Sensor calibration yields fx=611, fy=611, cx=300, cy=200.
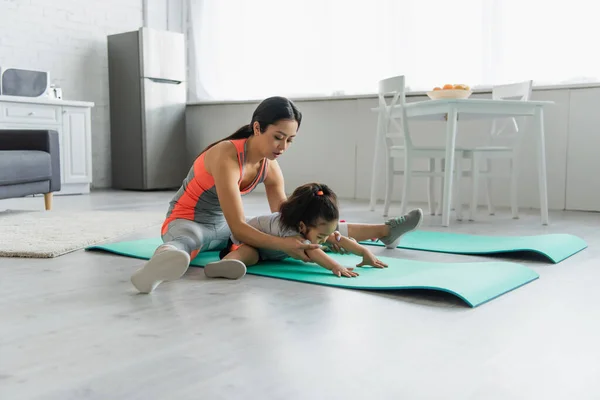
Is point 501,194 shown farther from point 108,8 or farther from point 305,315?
point 108,8

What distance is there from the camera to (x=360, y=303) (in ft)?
5.07

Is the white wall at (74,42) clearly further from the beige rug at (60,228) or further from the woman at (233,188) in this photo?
the woman at (233,188)

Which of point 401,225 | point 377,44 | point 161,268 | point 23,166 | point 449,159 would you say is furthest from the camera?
point 377,44

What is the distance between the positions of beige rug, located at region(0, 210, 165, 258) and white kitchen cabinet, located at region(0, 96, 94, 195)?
Result: 121 cm

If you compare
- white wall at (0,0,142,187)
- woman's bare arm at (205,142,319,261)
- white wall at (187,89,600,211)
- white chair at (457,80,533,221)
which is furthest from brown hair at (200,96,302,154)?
white wall at (0,0,142,187)

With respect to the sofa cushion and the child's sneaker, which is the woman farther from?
the sofa cushion

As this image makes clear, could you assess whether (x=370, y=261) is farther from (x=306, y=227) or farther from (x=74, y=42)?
(x=74, y=42)

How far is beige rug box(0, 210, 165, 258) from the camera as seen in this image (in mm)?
2346

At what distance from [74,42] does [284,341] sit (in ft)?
16.7

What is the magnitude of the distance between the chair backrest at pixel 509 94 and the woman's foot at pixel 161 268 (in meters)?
2.77

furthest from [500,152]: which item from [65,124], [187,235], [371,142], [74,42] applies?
[74,42]

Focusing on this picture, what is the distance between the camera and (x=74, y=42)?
5.58 m

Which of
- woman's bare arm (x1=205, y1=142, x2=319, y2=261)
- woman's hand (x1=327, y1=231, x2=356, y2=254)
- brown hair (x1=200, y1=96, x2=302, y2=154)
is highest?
brown hair (x1=200, y1=96, x2=302, y2=154)

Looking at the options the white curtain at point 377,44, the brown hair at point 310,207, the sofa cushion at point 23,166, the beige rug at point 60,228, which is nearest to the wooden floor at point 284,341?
the brown hair at point 310,207
